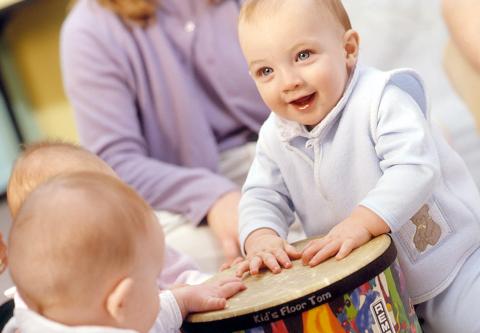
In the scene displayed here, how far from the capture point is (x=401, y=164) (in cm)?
90

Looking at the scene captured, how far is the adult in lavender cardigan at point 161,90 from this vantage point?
5.08 ft

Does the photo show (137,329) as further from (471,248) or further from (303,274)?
(471,248)

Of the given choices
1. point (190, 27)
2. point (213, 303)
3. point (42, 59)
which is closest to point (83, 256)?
point (213, 303)

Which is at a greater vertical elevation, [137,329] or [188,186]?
[137,329]

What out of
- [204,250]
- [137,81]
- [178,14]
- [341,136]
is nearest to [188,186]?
[204,250]

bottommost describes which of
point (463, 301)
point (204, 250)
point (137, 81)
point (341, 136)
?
point (204, 250)

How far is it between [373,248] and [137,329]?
282mm

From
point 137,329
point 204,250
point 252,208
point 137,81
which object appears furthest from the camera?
point 137,81

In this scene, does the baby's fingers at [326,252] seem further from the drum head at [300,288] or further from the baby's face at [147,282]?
the baby's face at [147,282]

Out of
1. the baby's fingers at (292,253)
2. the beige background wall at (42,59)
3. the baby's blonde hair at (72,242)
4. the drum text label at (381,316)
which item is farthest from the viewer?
the beige background wall at (42,59)

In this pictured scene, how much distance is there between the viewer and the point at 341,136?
3.12 feet

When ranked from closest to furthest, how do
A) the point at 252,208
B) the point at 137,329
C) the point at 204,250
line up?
the point at 137,329
the point at 252,208
the point at 204,250

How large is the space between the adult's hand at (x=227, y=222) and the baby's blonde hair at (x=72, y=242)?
0.53 metres

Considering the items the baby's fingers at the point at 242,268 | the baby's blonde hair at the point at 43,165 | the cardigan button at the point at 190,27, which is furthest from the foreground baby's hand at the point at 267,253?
the cardigan button at the point at 190,27
